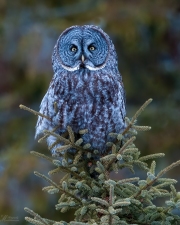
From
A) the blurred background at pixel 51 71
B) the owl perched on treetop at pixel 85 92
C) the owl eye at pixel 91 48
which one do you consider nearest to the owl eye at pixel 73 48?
the owl perched on treetop at pixel 85 92

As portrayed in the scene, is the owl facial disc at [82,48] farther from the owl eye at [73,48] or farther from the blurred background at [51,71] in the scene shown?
the blurred background at [51,71]

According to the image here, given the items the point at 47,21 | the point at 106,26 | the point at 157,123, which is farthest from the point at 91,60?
the point at 47,21

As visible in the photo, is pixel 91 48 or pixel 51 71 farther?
pixel 51 71

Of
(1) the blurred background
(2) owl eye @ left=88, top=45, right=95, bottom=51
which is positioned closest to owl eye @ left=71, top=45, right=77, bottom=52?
(2) owl eye @ left=88, top=45, right=95, bottom=51

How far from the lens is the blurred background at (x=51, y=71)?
8852 millimetres

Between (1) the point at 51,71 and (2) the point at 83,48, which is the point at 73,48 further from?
(1) the point at 51,71

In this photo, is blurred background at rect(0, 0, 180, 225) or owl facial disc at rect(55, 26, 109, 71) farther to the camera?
blurred background at rect(0, 0, 180, 225)

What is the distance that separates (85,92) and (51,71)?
4.15 m

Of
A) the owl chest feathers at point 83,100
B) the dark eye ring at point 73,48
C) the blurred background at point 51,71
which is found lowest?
the owl chest feathers at point 83,100

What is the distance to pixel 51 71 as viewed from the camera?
916 cm

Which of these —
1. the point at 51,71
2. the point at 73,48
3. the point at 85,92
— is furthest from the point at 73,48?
the point at 51,71

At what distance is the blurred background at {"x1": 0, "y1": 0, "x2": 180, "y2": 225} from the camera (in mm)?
8852

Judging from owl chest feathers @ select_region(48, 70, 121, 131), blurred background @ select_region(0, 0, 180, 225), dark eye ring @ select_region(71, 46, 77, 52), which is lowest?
owl chest feathers @ select_region(48, 70, 121, 131)

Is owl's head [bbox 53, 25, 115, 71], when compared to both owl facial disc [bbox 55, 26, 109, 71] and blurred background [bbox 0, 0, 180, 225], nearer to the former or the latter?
owl facial disc [bbox 55, 26, 109, 71]
